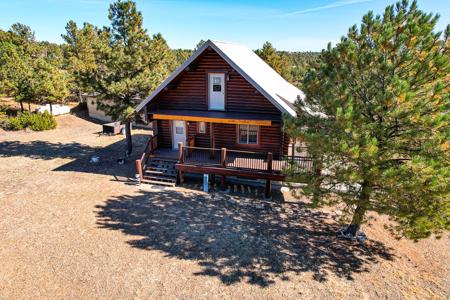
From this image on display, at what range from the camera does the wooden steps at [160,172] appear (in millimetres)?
16014

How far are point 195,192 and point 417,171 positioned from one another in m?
10.4

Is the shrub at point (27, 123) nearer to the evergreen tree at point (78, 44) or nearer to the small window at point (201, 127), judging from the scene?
the evergreen tree at point (78, 44)

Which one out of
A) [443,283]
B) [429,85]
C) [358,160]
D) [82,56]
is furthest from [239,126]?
[82,56]

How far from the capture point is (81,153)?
21.9m

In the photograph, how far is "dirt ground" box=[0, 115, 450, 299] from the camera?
8.56 meters

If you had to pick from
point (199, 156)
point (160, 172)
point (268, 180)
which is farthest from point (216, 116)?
point (160, 172)

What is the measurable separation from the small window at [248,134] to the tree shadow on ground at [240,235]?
384cm

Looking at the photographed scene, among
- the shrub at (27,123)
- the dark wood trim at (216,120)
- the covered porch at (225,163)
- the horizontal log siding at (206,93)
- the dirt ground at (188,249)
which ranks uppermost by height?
the horizontal log siding at (206,93)

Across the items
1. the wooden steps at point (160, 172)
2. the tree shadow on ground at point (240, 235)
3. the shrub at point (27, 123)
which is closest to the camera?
the tree shadow on ground at point (240, 235)

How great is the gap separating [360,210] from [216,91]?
33.8ft

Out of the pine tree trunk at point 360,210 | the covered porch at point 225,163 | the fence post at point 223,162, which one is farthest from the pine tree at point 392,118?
the fence post at point 223,162

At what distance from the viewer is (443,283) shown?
909 centimetres

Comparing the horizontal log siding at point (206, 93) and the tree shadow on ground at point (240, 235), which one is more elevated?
the horizontal log siding at point (206, 93)

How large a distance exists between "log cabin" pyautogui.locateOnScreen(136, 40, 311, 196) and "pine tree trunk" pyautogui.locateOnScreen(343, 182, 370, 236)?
4.15 meters
